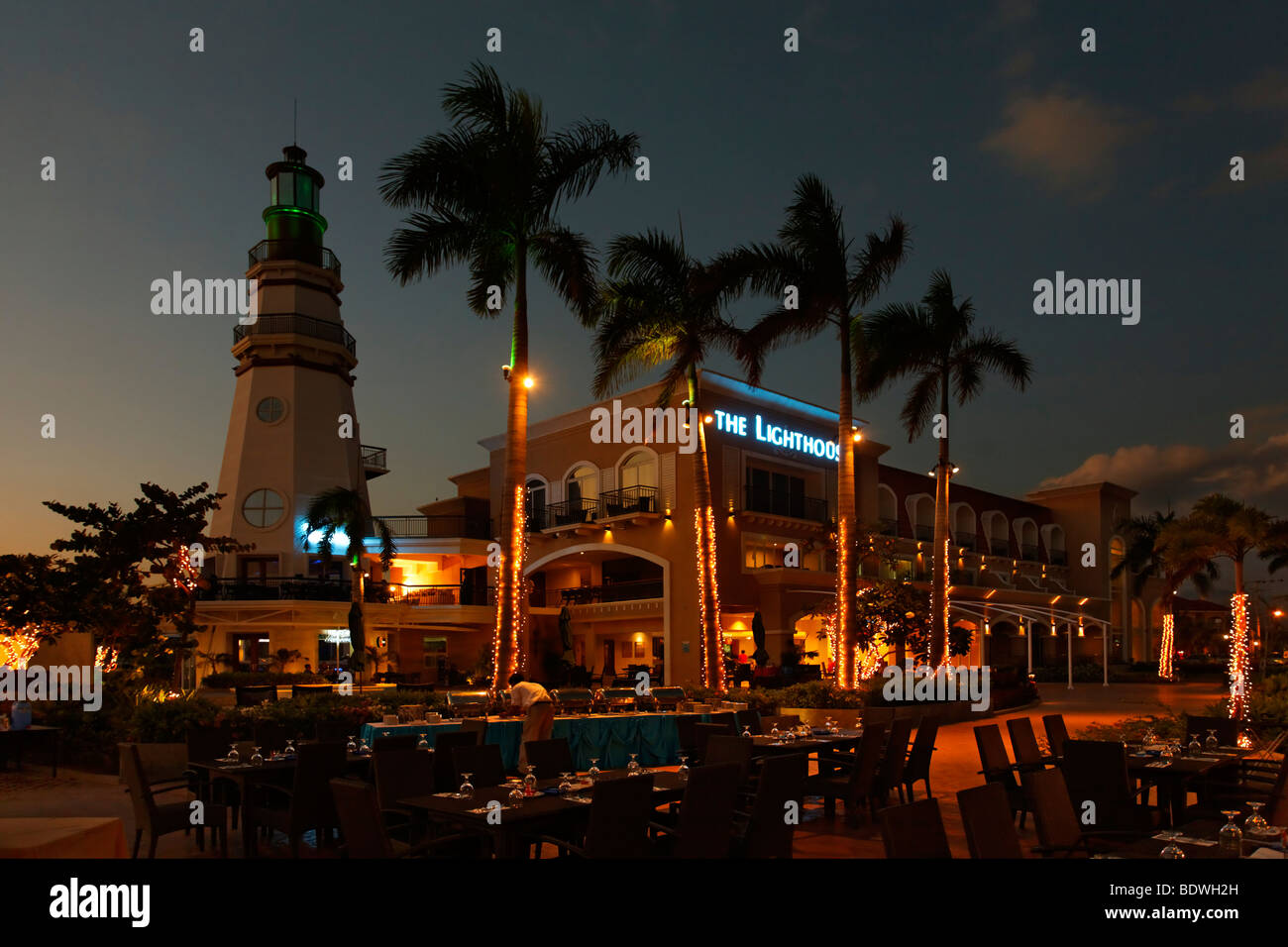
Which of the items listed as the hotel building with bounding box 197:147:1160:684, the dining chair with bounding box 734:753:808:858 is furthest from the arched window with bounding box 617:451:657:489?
the dining chair with bounding box 734:753:808:858

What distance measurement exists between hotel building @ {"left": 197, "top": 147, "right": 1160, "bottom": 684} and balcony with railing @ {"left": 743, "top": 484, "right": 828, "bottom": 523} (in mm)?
63

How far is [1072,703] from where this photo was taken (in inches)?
1079

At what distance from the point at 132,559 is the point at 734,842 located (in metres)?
15.0

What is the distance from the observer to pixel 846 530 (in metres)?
19.5

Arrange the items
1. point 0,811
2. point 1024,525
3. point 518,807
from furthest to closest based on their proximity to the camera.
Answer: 1. point 1024,525
2. point 0,811
3. point 518,807

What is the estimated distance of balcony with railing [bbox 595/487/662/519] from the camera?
31.4 m

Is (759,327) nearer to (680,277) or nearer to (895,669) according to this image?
(680,277)

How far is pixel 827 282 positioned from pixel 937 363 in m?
4.21

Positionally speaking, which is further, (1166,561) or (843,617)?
(1166,561)

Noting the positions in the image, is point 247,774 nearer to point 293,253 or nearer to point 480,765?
point 480,765

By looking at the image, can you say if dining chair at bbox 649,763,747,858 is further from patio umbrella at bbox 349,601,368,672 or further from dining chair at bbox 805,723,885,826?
patio umbrella at bbox 349,601,368,672

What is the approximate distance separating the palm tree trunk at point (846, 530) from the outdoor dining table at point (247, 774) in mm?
11853

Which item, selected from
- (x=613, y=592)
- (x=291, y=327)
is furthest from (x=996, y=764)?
(x=291, y=327)
